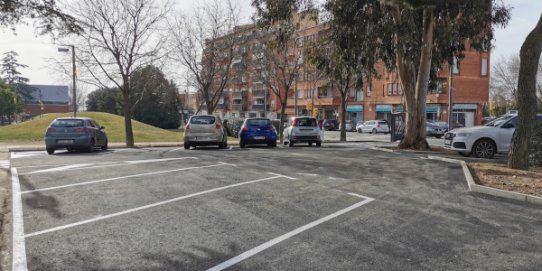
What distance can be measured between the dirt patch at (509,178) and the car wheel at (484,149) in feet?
11.8

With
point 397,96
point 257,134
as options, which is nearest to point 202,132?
point 257,134

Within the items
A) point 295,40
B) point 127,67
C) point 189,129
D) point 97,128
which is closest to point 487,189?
point 189,129

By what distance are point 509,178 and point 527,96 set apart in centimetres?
256

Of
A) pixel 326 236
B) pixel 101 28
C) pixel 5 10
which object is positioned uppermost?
pixel 101 28

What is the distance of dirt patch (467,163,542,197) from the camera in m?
8.40

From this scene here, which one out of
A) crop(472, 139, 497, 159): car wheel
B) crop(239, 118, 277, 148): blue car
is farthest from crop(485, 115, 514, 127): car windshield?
crop(239, 118, 277, 148): blue car

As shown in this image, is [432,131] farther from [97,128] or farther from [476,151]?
[97,128]

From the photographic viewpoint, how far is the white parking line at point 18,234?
4366 mm

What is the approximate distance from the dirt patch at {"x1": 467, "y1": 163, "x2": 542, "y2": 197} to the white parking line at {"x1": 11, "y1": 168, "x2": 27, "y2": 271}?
7732 millimetres

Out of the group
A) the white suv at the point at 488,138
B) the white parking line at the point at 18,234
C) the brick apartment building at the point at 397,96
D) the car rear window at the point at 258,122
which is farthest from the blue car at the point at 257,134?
the brick apartment building at the point at 397,96

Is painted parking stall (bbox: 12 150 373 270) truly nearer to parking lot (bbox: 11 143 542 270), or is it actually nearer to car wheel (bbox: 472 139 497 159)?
parking lot (bbox: 11 143 542 270)

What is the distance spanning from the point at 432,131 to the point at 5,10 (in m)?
35.5

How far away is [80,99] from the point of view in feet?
310

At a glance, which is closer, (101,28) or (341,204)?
(341,204)
